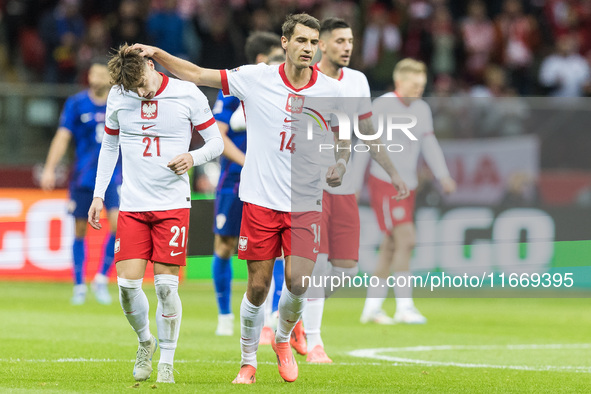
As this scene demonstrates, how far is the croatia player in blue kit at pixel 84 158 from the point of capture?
1259 cm

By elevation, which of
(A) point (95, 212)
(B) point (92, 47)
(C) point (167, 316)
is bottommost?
(C) point (167, 316)

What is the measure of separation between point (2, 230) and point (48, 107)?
215 centimetres

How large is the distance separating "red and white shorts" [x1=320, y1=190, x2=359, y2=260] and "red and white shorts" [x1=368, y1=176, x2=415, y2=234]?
357cm

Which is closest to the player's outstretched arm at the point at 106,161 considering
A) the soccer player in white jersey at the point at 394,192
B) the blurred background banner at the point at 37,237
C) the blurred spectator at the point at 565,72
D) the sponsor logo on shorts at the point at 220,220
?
the sponsor logo on shorts at the point at 220,220

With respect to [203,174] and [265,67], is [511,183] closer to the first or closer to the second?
[203,174]

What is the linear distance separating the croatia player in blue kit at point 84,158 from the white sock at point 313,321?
5.06 metres

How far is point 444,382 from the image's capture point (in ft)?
23.0

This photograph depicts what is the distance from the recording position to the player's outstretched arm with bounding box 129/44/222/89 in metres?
6.58

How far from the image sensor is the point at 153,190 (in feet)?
22.2

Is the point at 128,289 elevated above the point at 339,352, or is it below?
above

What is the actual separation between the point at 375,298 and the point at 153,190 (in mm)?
5576

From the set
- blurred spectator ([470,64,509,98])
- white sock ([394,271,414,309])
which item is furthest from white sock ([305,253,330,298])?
blurred spectator ([470,64,509,98])

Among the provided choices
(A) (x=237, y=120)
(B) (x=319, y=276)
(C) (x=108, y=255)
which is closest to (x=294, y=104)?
(B) (x=319, y=276)

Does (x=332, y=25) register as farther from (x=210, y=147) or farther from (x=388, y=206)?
(x=388, y=206)
